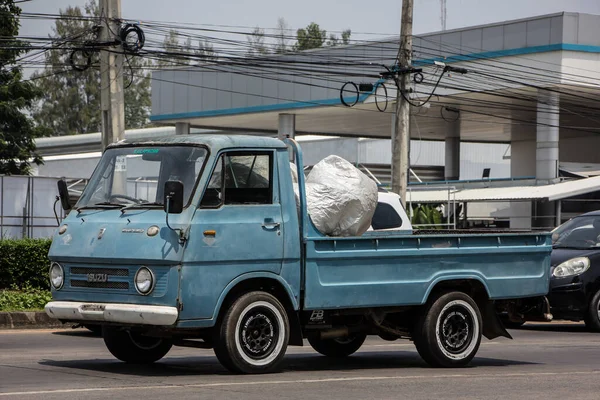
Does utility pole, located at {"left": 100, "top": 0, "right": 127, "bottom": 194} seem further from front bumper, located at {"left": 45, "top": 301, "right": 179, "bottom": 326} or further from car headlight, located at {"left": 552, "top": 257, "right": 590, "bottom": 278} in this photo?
front bumper, located at {"left": 45, "top": 301, "right": 179, "bottom": 326}

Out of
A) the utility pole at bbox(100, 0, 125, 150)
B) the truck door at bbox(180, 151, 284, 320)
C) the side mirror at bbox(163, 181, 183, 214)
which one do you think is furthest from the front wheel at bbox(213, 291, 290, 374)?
the utility pole at bbox(100, 0, 125, 150)

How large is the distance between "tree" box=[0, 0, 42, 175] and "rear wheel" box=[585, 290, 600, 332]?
101 ft

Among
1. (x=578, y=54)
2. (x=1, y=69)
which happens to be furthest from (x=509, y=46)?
(x=1, y=69)

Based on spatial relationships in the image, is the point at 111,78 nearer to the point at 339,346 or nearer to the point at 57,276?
the point at 339,346

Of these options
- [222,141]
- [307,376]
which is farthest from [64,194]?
[307,376]

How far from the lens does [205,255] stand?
9367 millimetres

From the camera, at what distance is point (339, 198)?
1056 cm

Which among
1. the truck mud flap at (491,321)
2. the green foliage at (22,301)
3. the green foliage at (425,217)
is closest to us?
the truck mud flap at (491,321)

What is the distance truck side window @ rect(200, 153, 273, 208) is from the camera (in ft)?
31.7

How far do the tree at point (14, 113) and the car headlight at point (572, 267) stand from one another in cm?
3037

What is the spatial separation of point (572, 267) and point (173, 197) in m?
8.76

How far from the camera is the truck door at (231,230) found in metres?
9.31

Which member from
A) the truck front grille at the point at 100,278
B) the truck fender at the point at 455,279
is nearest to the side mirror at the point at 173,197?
the truck front grille at the point at 100,278

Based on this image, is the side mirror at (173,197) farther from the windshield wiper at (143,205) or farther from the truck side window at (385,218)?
the truck side window at (385,218)
